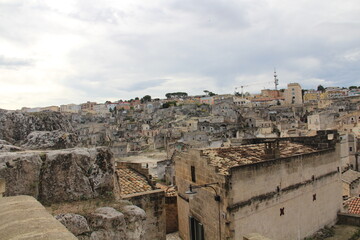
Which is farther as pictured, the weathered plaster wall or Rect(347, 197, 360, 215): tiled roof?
Rect(347, 197, 360, 215): tiled roof

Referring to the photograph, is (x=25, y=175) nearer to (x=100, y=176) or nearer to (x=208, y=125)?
(x=100, y=176)

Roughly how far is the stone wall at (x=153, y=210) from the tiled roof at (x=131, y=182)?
62cm

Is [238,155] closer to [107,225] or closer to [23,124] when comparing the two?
[23,124]

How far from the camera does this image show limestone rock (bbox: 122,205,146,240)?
15.3ft

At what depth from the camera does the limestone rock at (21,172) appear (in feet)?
15.3

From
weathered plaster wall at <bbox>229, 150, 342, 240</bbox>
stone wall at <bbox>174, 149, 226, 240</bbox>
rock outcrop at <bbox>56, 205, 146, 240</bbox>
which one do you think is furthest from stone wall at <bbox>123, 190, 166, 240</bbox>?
rock outcrop at <bbox>56, 205, 146, 240</bbox>

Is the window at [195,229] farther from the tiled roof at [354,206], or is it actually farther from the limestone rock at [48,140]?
the tiled roof at [354,206]

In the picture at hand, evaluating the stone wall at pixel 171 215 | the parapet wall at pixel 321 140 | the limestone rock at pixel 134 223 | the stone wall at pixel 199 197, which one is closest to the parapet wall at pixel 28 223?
the limestone rock at pixel 134 223

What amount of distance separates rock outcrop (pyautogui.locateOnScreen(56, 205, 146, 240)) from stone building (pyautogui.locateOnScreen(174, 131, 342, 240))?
6566 mm

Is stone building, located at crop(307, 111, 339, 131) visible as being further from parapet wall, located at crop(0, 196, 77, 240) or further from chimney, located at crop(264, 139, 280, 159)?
parapet wall, located at crop(0, 196, 77, 240)

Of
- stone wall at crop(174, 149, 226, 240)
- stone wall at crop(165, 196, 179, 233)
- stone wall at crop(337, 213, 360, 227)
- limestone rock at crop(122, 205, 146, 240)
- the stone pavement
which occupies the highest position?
limestone rock at crop(122, 205, 146, 240)

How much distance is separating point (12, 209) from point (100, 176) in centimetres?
211

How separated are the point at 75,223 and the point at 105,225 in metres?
0.47

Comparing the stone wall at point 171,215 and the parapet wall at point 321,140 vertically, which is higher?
the parapet wall at point 321,140
